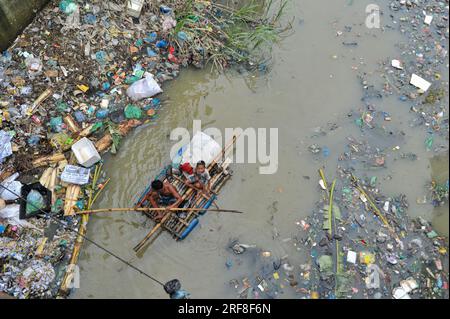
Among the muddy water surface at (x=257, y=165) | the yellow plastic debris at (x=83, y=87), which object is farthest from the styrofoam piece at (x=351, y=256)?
the yellow plastic debris at (x=83, y=87)

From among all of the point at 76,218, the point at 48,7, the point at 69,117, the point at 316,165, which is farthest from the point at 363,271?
the point at 48,7

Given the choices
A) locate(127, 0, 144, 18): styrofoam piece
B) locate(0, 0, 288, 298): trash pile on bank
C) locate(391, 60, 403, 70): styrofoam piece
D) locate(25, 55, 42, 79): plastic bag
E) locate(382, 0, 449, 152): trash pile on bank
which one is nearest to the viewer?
locate(0, 0, 288, 298): trash pile on bank

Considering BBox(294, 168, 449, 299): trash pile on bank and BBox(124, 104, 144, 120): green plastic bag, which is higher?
BBox(124, 104, 144, 120): green plastic bag

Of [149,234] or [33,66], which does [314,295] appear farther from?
[33,66]

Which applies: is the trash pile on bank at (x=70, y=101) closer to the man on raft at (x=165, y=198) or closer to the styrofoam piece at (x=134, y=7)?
the styrofoam piece at (x=134, y=7)

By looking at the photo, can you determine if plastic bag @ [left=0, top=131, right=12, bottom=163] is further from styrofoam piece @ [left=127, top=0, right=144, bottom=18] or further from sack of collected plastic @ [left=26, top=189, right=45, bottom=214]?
styrofoam piece @ [left=127, top=0, right=144, bottom=18]

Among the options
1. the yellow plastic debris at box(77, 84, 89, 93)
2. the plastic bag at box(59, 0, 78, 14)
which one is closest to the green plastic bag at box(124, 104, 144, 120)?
the yellow plastic debris at box(77, 84, 89, 93)
